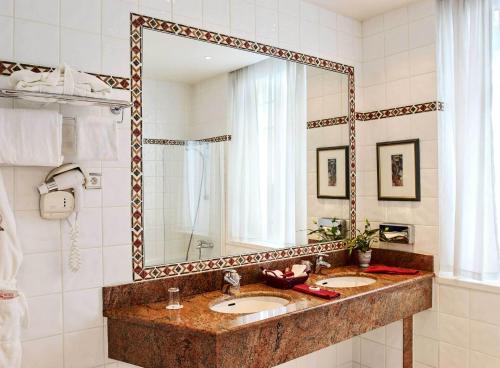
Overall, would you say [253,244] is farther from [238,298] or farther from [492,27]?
[492,27]

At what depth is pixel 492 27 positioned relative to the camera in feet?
8.31

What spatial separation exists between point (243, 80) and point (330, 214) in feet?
3.61

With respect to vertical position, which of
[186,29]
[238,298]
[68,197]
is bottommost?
[238,298]

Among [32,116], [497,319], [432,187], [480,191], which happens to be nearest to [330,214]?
[432,187]

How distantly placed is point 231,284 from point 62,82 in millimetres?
1243

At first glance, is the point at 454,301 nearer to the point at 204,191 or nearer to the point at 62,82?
the point at 204,191

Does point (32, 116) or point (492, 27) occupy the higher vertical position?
point (492, 27)

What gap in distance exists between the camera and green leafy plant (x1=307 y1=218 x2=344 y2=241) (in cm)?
292

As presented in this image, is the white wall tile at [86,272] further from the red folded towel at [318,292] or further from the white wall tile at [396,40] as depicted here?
the white wall tile at [396,40]

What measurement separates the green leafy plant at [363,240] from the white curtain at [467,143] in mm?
457

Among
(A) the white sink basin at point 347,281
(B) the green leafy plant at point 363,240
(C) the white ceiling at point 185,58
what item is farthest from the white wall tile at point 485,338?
(C) the white ceiling at point 185,58

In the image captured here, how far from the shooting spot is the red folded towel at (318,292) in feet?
7.06

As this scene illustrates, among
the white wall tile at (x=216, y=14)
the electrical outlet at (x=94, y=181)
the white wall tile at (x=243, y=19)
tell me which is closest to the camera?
the electrical outlet at (x=94, y=181)

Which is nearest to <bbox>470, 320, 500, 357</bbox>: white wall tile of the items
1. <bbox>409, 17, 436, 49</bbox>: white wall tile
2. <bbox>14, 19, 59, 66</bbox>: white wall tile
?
<bbox>409, 17, 436, 49</bbox>: white wall tile
